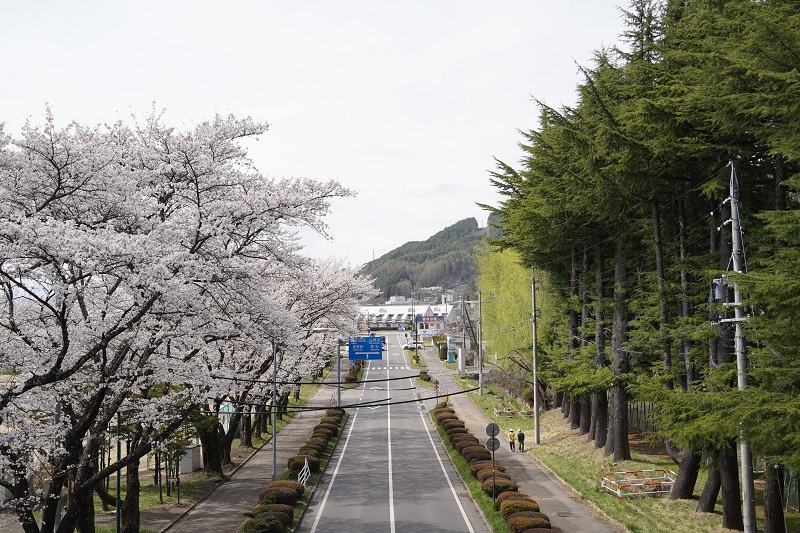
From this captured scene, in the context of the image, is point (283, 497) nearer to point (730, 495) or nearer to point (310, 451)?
point (310, 451)

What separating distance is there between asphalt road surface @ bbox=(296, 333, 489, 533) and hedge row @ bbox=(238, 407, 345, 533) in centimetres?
72

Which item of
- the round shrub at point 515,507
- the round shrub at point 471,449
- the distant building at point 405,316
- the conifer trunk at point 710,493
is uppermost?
the distant building at point 405,316

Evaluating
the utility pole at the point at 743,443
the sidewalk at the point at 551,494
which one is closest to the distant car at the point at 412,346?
the sidewalk at the point at 551,494

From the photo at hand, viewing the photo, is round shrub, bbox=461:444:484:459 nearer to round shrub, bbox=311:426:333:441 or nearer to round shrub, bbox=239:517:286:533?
round shrub, bbox=311:426:333:441

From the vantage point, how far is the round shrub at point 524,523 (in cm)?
1922

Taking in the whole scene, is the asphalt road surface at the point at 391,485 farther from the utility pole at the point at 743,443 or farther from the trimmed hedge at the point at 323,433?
the utility pole at the point at 743,443

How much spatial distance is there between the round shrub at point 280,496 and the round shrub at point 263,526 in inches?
126

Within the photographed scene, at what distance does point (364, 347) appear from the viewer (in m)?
45.6

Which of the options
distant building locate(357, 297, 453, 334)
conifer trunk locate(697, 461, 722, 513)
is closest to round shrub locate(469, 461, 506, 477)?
conifer trunk locate(697, 461, 722, 513)

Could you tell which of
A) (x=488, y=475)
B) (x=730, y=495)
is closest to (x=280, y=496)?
(x=488, y=475)

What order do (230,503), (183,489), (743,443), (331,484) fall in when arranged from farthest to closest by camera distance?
(331,484) < (183,489) < (230,503) < (743,443)

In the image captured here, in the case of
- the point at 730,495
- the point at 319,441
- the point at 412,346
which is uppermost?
the point at 412,346

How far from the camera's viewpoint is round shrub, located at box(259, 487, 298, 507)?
2355cm

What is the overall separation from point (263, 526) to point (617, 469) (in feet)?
48.8
